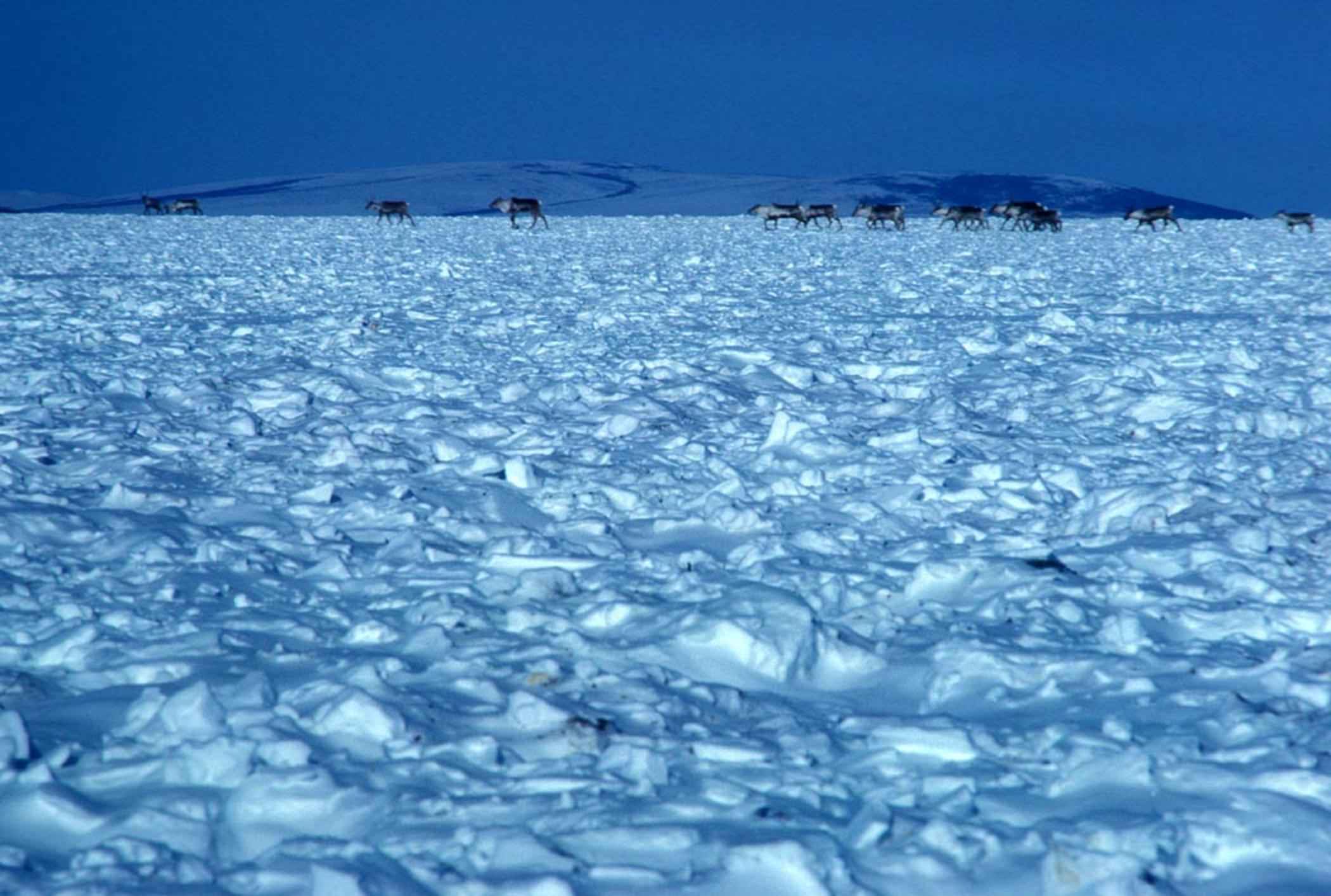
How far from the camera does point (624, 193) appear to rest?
98812 millimetres

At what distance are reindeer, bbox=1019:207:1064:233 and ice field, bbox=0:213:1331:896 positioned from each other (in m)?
28.8

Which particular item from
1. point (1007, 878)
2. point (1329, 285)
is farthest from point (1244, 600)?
point (1329, 285)

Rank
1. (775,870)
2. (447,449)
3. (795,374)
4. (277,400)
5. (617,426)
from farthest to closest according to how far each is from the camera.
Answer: (795,374), (277,400), (617,426), (447,449), (775,870)

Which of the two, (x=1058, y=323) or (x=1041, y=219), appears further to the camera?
(x=1041, y=219)

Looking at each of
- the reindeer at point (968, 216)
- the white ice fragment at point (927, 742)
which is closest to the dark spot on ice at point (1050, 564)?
the white ice fragment at point (927, 742)

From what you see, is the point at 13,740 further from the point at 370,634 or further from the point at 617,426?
the point at 617,426

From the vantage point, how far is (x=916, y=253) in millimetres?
22578

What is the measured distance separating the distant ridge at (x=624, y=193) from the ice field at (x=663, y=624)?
7197cm

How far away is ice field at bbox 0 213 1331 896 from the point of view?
2.57 meters

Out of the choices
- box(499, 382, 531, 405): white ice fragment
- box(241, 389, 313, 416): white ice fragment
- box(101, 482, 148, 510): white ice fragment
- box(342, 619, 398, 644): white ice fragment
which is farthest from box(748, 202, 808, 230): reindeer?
box(342, 619, 398, 644): white ice fragment

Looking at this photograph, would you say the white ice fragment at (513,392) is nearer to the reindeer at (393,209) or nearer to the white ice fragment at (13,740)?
the white ice fragment at (13,740)

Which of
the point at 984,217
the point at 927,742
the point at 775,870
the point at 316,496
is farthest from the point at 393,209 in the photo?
the point at 775,870

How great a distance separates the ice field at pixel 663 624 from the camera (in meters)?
2.57

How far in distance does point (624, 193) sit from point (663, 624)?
9719 cm
